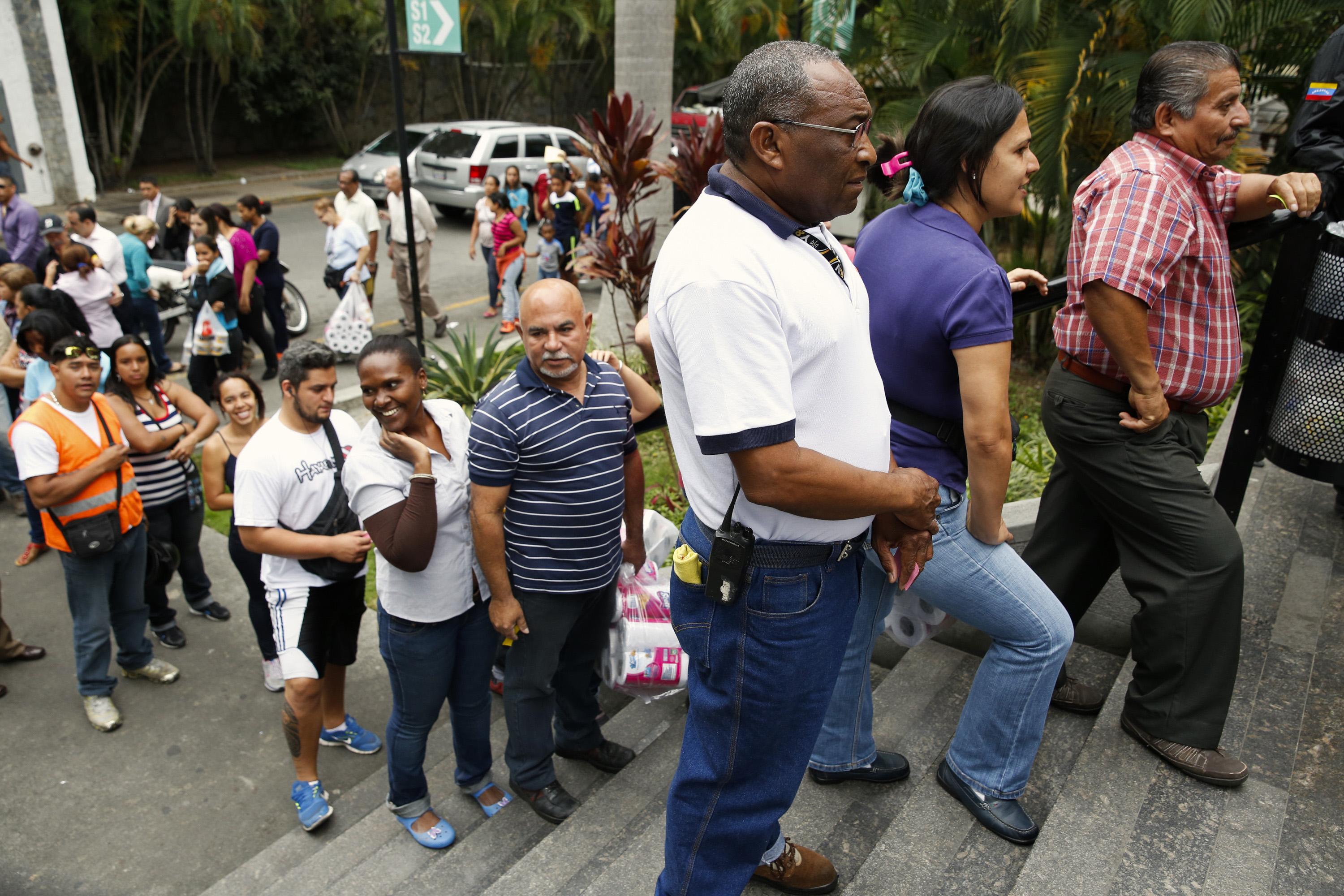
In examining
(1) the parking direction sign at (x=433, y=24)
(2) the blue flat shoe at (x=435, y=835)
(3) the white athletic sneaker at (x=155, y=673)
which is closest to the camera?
(2) the blue flat shoe at (x=435, y=835)

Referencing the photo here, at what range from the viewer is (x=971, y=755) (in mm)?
2562

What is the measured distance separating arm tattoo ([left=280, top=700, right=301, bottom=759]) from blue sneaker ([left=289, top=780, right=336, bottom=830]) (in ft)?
0.45

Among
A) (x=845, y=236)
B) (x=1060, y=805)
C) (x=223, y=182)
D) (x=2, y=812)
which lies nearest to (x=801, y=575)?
(x=1060, y=805)

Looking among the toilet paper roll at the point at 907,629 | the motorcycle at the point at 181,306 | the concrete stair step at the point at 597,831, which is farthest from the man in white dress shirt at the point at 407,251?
the toilet paper roll at the point at 907,629

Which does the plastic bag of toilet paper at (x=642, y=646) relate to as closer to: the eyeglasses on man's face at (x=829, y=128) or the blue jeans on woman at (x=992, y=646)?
the blue jeans on woman at (x=992, y=646)

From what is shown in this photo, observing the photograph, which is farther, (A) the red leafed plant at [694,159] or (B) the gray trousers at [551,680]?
Answer: (A) the red leafed plant at [694,159]

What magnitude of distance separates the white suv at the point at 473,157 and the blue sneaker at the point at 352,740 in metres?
13.2

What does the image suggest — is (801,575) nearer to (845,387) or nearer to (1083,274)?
(845,387)

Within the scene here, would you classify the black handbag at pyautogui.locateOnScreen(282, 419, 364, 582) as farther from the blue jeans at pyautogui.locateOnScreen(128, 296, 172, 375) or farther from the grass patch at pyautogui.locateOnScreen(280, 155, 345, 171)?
the grass patch at pyautogui.locateOnScreen(280, 155, 345, 171)

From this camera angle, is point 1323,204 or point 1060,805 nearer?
point 1060,805

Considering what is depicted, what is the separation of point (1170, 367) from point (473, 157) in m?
15.6

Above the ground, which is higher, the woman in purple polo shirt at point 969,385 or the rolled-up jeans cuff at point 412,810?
the woman in purple polo shirt at point 969,385

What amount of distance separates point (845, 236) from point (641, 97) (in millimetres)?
4177

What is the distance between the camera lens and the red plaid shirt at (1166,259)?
247 centimetres
